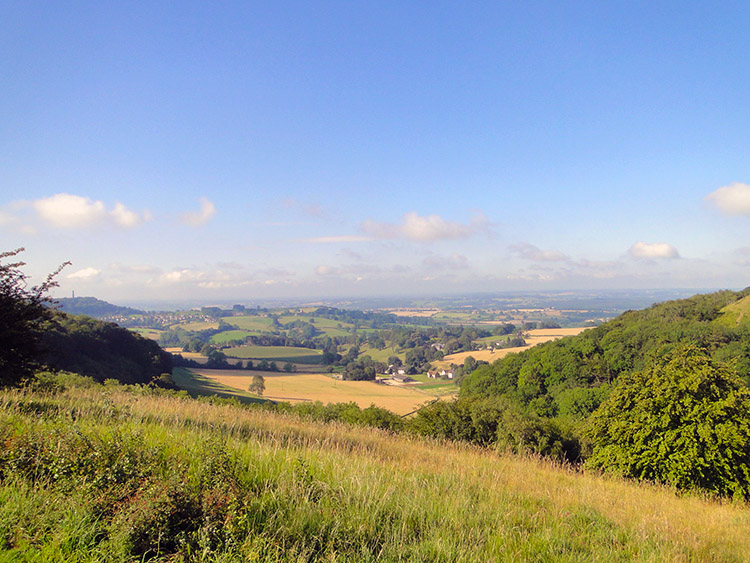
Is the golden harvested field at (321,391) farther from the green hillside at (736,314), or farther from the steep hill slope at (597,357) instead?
the green hillside at (736,314)

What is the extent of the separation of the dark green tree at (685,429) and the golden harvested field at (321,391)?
132 feet

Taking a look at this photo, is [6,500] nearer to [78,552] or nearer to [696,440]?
[78,552]

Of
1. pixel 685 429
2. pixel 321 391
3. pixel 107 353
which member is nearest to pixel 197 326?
pixel 107 353

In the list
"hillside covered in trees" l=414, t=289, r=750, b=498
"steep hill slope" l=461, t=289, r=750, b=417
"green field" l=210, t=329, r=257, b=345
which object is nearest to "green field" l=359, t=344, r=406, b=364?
"green field" l=210, t=329, r=257, b=345

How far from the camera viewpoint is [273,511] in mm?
3582

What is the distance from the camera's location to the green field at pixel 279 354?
385 ft

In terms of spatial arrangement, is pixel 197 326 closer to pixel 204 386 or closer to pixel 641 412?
pixel 204 386

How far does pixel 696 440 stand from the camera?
13.6m

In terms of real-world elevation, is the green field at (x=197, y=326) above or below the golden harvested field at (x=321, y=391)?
above

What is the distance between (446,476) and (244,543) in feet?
11.4

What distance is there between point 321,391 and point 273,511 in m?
69.7

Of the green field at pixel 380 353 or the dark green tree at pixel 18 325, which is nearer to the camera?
the dark green tree at pixel 18 325

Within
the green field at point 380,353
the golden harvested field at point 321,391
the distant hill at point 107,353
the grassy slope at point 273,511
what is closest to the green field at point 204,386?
the golden harvested field at point 321,391

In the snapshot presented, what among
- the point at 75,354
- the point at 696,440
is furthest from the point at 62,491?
the point at 75,354
